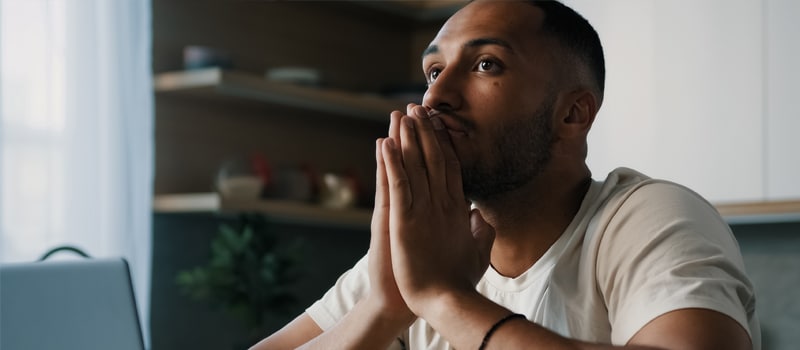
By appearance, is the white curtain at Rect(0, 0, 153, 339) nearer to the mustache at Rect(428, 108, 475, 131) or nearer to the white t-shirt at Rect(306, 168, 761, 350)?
the white t-shirt at Rect(306, 168, 761, 350)

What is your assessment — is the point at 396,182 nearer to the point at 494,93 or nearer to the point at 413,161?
the point at 413,161

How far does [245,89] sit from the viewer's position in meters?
3.09

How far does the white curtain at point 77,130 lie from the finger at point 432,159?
5.76 ft

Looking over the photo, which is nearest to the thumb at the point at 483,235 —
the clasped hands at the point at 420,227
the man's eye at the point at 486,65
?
the clasped hands at the point at 420,227

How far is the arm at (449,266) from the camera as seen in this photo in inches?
41.0

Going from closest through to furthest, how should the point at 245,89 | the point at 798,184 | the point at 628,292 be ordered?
1. the point at 628,292
2. the point at 798,184
3. the point at 245,89

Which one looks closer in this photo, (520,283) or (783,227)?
(520,283)

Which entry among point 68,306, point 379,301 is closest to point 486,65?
point 379,301

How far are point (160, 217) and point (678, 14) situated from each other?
1730 mm

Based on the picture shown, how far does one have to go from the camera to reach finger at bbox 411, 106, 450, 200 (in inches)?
49.0

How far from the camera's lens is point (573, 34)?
1.47 metres

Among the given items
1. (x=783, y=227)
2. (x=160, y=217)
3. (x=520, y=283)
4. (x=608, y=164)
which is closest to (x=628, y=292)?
(x=520, y=283)

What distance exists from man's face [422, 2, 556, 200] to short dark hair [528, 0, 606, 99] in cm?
2

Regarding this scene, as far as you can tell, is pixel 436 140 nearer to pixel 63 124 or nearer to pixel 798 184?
pixel 798 184
